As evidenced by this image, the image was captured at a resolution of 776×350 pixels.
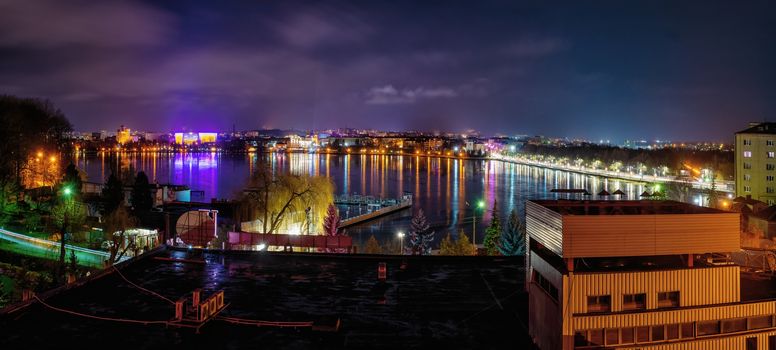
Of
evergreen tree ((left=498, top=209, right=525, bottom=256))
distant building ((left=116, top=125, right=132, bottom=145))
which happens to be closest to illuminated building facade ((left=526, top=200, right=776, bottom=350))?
evergreen tree ((left=498, top=209, right=525, bottom=256))

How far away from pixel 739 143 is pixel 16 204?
23952 mm

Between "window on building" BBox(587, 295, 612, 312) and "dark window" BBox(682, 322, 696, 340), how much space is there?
669 mm

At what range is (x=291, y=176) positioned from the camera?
1669 cm

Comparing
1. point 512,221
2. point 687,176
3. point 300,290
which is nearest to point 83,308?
point 300,290

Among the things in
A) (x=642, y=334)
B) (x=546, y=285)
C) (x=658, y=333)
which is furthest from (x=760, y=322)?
(x=546, y=285)

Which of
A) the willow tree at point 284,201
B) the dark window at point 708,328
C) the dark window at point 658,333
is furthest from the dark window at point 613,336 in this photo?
the willow tree at point 284,201

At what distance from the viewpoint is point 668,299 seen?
3996 millimetres

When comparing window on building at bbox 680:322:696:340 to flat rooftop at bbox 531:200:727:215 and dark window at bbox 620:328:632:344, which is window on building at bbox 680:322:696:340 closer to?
dark window at bbox 620:328:632:344

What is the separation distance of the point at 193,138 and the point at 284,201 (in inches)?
4740

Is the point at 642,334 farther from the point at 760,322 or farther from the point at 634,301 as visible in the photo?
the point at 760,322

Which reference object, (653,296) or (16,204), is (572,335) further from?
(16,204)

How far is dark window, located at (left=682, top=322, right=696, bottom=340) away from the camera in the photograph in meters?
4.04

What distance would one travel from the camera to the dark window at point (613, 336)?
12.8 ft

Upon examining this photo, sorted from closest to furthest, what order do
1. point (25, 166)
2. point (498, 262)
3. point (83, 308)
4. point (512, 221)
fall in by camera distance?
point (83, 308)
point (498, 262)
point (512, 221)
point (25, 166)
